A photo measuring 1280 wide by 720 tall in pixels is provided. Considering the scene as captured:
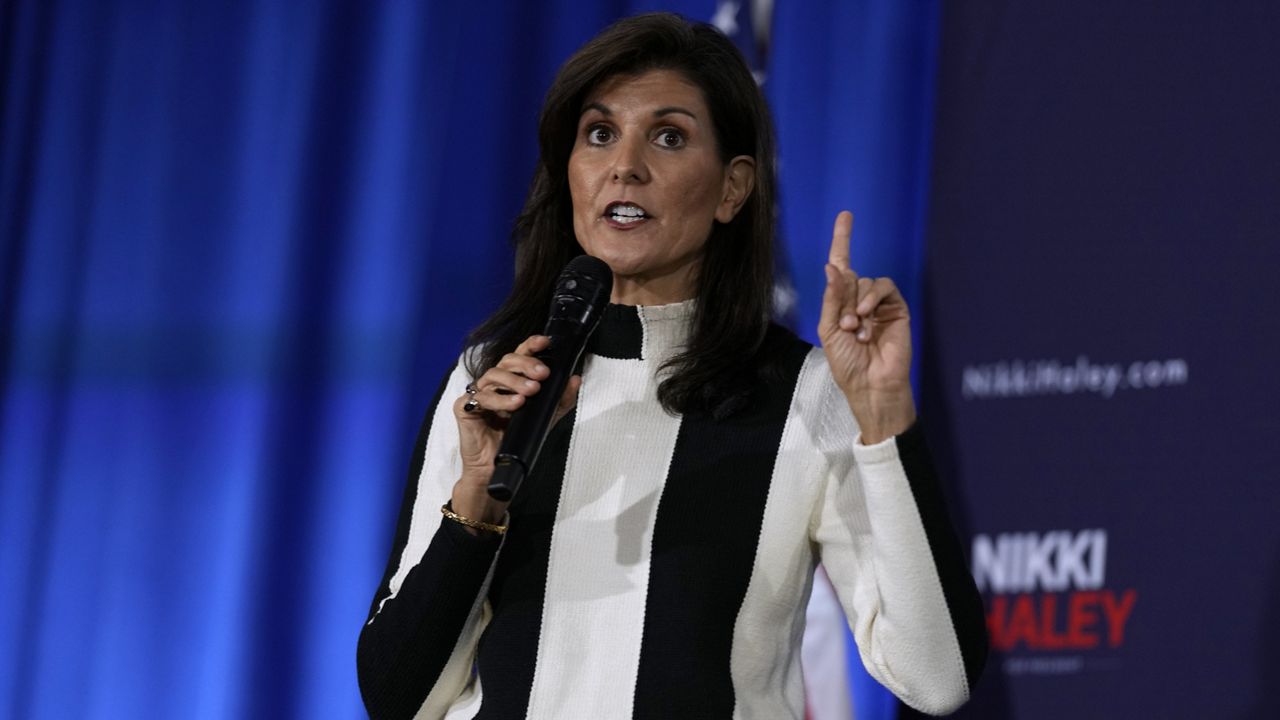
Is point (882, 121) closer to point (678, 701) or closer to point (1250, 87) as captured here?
point (1250, 87)

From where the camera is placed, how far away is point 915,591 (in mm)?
1517

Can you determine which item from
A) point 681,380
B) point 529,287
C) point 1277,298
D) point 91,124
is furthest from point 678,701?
point 91,124

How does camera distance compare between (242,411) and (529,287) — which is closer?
(529,287)

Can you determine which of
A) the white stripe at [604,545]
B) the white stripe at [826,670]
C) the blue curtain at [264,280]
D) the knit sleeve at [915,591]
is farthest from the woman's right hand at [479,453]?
the blue curtain at [264,280]

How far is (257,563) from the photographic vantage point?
2902 millimetres

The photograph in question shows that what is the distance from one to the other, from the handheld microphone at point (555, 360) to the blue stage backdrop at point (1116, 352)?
126cm

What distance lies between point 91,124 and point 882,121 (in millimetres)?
1594

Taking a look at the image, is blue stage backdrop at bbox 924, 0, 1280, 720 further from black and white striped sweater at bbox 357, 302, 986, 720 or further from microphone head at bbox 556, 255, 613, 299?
microphone head at bbox 556, 255, 613, 299

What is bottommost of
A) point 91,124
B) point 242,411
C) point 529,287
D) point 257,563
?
point 257,563

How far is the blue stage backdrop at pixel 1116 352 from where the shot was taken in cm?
241

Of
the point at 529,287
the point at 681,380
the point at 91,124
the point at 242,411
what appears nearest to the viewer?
the point at 681,380

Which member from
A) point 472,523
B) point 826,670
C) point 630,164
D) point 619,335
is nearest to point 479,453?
point 472,523

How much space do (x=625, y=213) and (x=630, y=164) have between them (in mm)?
56

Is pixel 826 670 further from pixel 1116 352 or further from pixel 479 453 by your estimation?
pixel 479 453
